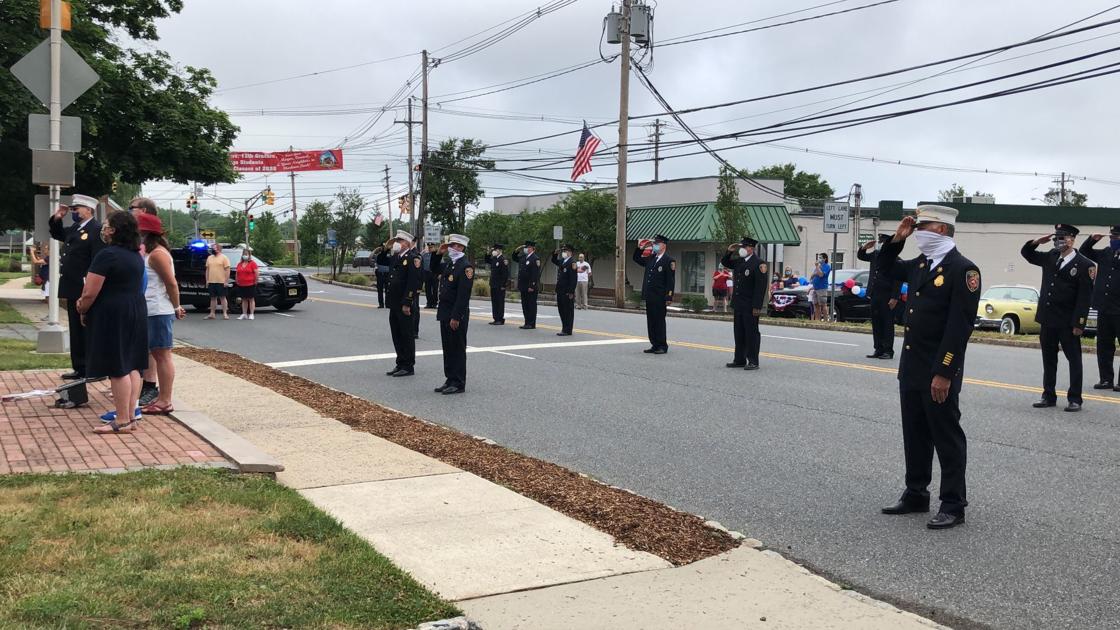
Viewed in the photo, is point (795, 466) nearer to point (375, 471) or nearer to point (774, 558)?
point (774, 558)

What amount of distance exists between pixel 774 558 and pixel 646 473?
Result: 2.22 m

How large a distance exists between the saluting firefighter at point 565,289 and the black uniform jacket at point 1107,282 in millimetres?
9540

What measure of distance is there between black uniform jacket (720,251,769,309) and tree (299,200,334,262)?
71.4 m

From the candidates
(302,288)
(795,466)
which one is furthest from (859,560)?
(302,288)

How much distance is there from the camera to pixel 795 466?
762 centimetres

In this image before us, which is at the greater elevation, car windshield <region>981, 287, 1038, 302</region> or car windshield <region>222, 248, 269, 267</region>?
car windshield <region>222, 248, 269, 267</region>

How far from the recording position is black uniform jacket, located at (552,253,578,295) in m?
19.9

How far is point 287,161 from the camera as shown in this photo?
69562 millimetres

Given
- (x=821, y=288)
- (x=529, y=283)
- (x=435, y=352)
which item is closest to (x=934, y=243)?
(x=435, y=352)

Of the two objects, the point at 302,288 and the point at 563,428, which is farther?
the point at 302,288

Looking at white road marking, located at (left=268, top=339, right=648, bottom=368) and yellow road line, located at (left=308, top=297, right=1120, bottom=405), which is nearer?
yellow road line, located at (left=308, top=297, right=1120, bottom=405)

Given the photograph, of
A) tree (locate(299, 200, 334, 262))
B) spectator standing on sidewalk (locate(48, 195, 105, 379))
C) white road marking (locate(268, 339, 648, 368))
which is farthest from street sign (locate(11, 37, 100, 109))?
tree (locate(299, 200, 334, 262))

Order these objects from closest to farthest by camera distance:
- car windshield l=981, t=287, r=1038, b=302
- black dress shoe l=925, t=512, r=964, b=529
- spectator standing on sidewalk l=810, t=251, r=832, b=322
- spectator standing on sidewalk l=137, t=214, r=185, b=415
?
black dress shoe l=925, t=512, r=964, b=529
spectator standing on sidewalk l=137, t=214, r=185, b=415
car windshield l=981, t=287, r=1038, b=302
spectator standing on sidewalk l=810, t=251, r=832, b=322

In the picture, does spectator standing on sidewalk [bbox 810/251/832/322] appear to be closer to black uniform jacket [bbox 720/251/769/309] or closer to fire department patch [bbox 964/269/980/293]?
black uniform jacket [bbox 720/251/769/309]
